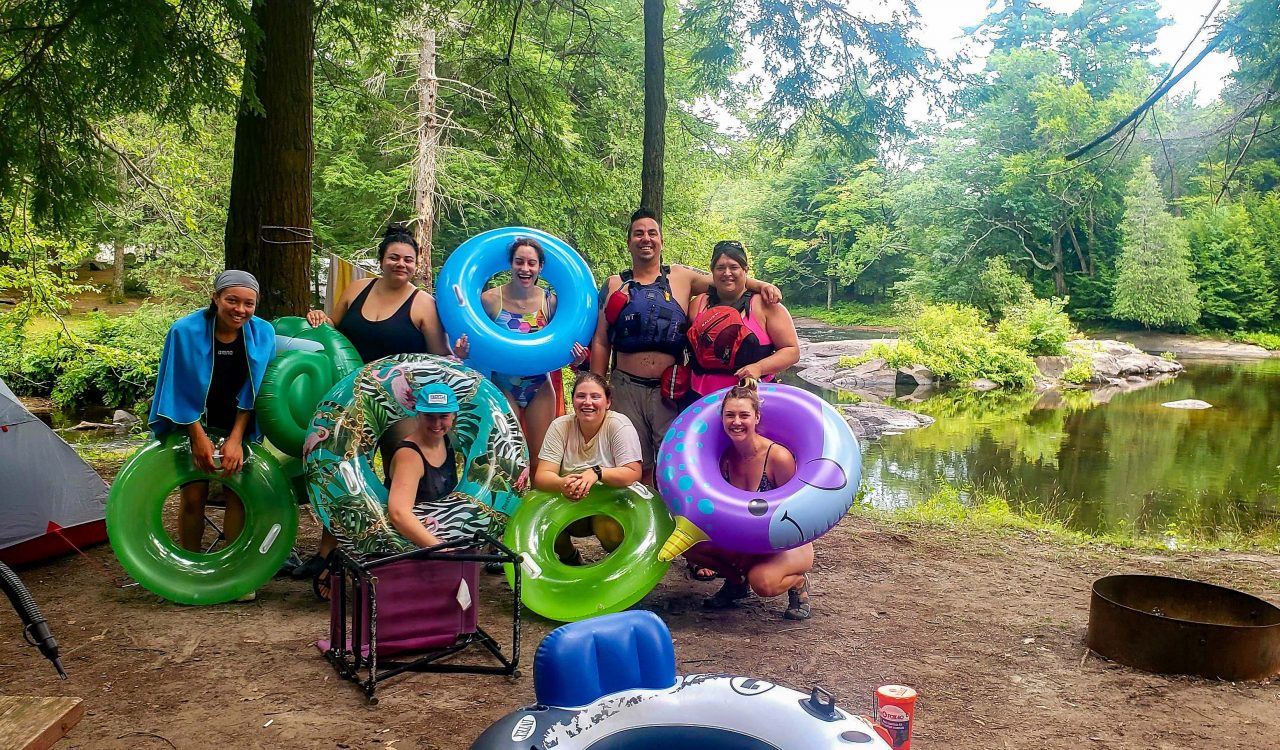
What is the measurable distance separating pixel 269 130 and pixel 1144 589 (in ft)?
14.2

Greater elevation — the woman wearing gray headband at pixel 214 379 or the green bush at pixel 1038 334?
the woman wearing gray headband at pixel 214 379

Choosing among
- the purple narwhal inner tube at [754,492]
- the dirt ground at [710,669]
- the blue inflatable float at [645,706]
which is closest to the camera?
the blue inflatable float at [645,706]

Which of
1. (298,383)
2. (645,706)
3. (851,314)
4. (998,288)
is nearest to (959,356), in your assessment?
(998,288)

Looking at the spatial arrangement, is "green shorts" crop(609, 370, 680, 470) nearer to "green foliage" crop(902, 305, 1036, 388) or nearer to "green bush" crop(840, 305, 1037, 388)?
"green bush" crop(840, 305, 1037, 388)

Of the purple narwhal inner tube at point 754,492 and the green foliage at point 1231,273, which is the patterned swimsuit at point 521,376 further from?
the green foliage at point 1231,273

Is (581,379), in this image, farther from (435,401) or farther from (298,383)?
(298,383)

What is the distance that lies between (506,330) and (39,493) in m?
2.19

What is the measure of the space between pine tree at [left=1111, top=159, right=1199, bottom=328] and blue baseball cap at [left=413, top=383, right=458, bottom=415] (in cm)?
2656

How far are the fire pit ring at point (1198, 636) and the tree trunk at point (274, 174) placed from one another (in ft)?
12.3

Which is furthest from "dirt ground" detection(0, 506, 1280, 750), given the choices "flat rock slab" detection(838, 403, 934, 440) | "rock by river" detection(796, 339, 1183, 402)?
"rock by river" detection(796, 339, 1183, 402)

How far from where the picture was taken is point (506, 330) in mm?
3705

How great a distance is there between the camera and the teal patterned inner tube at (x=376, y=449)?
2.96 metres

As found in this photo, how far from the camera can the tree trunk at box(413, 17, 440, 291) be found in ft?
36.8

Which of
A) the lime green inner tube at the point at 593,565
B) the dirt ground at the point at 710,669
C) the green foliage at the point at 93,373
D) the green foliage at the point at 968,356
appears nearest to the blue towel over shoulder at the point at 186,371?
the dirt ground at the point at 710,669
